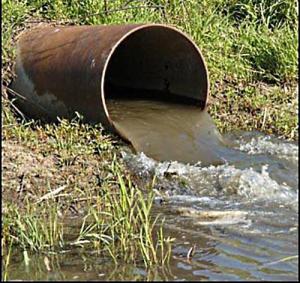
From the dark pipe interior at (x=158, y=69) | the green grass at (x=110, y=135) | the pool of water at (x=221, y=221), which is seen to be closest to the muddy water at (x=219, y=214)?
the pool of water at (x=221, y=221)

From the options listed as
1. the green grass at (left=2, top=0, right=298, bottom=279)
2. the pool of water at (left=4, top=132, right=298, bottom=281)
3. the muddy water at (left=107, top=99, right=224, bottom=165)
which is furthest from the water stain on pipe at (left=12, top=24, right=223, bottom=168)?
the pool of water at (left=4, top=132, right=298, bottom=281)

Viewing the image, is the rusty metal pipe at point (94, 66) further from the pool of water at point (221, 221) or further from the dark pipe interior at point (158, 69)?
the pool of water at point (221, 221)

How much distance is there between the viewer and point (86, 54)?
244 inches

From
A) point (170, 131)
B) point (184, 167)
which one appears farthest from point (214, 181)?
point (170, 131)

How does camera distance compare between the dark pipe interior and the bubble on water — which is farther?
the dark pipe interior

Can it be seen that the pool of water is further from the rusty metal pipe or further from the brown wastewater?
the rusty metal pipe

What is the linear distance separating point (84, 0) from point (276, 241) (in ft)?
13.6

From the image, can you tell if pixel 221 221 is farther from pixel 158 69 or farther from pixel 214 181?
pixel 158 69

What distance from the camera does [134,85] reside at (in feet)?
24.9

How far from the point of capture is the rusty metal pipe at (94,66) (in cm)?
609

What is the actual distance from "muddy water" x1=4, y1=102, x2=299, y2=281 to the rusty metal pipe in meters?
0.49

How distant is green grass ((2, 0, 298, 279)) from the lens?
172 inches

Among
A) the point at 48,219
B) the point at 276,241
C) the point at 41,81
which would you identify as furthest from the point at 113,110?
the point at 276,241

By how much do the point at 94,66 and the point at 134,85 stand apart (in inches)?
60.6
